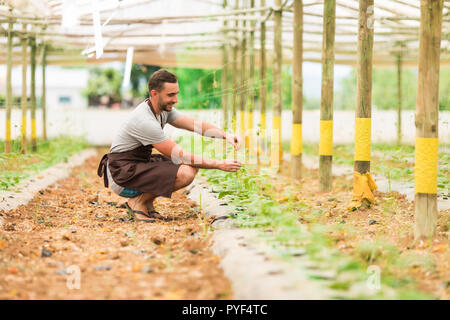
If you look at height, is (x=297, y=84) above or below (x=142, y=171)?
above

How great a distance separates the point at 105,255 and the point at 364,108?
2950mm

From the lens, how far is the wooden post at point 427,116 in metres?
3.83

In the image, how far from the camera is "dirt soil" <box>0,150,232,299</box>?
298cm

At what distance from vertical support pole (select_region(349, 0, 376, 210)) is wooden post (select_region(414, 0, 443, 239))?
57.7 inches

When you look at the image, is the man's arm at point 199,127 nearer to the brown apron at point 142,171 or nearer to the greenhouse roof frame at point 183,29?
the brown apron at point 142,171

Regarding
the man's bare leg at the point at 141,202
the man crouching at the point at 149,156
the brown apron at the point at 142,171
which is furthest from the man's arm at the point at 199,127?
the man's bare leg at the point at 141,202

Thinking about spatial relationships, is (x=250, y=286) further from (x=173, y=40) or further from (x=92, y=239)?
(x=173, y=40)

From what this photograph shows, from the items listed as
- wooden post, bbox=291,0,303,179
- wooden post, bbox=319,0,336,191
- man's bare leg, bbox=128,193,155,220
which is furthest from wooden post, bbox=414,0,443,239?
wooden post, bbox=291,0,303,179

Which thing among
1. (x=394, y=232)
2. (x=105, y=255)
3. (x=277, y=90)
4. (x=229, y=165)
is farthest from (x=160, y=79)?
(x=277, y=90)

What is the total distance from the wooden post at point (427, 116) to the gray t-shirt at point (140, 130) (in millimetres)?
2054

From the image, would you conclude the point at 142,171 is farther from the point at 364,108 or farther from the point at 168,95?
the point at 364,108

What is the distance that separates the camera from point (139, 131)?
4.79 meters

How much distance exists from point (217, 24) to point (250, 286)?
36.5 feet
